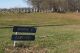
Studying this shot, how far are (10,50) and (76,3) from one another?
284 feet

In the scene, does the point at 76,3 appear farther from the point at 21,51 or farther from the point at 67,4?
the point at 21,51

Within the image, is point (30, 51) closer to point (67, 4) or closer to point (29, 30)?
point (29, 30)

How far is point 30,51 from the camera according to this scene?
12367 millimetres

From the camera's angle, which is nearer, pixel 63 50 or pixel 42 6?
pixel 63 50

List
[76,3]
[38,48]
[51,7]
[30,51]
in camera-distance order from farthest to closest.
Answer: [76,3], [51,7], [38,48], [30,51]

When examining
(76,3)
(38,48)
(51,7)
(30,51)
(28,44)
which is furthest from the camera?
(76,3)

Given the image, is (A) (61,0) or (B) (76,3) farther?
(B) (76,3)

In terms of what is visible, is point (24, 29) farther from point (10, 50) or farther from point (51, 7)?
point (51, 7)

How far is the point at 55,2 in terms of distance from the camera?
9169 cm

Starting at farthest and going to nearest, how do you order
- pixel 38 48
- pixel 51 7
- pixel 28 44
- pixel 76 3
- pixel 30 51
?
1. pixel 76 3
2. pixel 51 7
3. pixel 28 44
4. pixel 38 48
5. pixel 30 51

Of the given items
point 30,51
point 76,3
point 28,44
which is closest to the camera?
point 30,51

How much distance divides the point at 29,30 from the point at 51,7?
77.2 m

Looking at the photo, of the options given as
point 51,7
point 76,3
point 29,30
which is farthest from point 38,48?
point 76,3

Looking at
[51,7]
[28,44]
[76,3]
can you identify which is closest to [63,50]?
[28,44]
